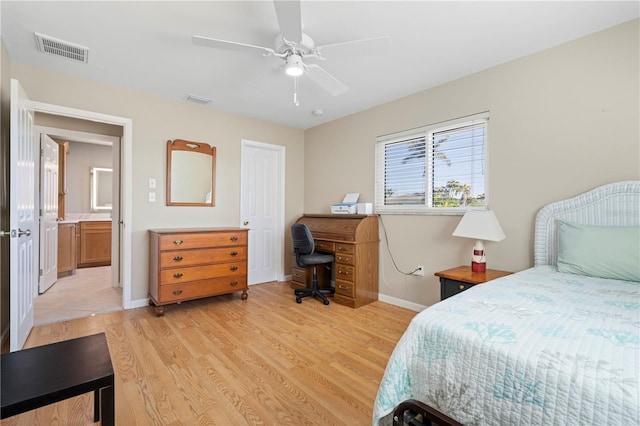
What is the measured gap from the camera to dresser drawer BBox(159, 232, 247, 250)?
3123 millimetres

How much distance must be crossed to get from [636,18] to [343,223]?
291 centimetres

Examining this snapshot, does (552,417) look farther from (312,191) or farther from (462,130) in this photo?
(312,191)

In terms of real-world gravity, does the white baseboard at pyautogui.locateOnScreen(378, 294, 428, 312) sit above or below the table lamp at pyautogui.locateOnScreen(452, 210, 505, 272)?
below

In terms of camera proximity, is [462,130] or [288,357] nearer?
[288,357]

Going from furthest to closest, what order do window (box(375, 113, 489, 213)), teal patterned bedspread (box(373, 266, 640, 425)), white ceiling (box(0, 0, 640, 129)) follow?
window (box(375, 113, 489, 213)) → white ceiling (box(0, 0, 640, 129)) → teal patterned bedspread (box(373, 266, 640, 425))

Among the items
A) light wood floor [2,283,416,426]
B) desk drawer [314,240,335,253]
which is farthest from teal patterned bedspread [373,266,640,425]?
desk drawer [314,240,335,253]

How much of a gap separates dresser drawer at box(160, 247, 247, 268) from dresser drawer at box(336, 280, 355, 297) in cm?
120

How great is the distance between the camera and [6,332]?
8.19 ft

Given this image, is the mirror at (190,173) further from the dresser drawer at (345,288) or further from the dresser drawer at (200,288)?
the dresser drawer at (345,288)

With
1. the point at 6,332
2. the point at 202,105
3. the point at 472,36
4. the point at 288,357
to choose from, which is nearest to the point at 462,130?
the point at 472,36

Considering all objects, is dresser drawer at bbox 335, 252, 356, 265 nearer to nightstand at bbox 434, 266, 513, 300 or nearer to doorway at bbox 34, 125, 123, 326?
nightstand at bbox 434, 266, 513, 300

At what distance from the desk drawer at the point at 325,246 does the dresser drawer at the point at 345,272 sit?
24 cm

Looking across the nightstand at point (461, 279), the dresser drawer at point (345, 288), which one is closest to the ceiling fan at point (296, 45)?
the nightstand at point (461, 279)

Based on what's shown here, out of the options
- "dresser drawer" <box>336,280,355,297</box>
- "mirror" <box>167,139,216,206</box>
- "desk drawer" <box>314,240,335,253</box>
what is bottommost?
"dresser drawer" <box>336,280,355,297</box>
